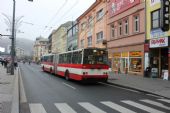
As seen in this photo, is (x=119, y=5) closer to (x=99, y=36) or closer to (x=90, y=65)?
(x=99, y=36)

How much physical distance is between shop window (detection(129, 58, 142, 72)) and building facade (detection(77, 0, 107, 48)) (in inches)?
415

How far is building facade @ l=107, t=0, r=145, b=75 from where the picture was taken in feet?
109

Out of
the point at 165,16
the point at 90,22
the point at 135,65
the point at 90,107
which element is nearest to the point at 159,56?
the point at 135,65

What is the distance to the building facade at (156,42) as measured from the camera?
93.5 feet

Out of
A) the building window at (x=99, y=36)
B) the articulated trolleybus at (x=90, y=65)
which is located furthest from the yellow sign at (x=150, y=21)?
the building window at (x=99, y=36)

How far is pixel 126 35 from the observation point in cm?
3722

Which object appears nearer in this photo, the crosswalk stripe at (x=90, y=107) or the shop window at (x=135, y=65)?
the crosswalk stripe at (x=90, y=107)

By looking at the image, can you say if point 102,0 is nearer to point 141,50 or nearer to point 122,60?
point 122,60

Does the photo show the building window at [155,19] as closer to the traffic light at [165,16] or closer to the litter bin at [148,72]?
the litter bin at [148,72]

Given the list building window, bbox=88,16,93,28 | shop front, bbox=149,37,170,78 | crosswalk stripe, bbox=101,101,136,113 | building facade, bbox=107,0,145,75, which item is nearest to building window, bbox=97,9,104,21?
building facade, bbox=107,0,145,75

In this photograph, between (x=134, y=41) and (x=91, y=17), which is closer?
(x=134, y=41)

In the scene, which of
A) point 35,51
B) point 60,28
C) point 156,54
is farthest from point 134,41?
point 35,51

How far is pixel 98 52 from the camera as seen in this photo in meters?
24.2

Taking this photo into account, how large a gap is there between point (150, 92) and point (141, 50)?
1489 centimetres
